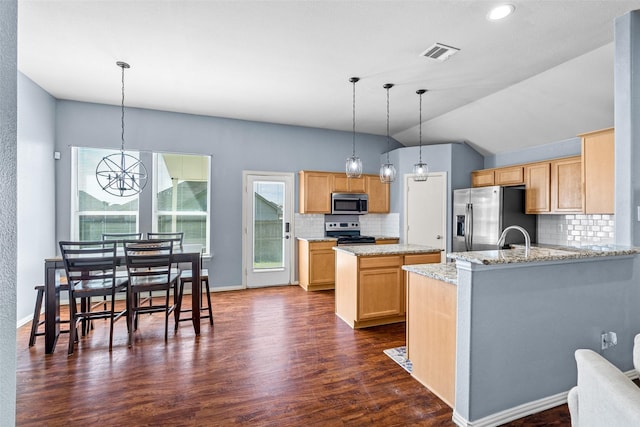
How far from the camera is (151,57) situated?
3.11 metres

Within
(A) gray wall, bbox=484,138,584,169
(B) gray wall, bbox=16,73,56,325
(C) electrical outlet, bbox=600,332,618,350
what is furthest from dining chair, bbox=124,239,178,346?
(A) gray wall, bbox=484,138,584,169

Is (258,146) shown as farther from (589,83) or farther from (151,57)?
(589,83)

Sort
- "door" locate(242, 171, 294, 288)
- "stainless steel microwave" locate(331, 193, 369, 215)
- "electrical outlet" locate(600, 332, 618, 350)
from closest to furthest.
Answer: "electrical outlet" locate(600, 332, 618, 350) → "door" locate(242, 171, 294, 288) → "stainless steel microwave" locate(331, 193, 369, 215)

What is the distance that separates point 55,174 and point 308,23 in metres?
4.09

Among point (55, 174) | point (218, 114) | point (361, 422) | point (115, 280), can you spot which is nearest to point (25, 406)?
point (115, 280)

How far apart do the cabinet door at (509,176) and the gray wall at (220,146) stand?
222cm

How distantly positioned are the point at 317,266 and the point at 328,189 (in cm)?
138

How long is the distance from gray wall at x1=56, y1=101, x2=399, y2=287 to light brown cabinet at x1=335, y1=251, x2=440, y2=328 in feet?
7.79

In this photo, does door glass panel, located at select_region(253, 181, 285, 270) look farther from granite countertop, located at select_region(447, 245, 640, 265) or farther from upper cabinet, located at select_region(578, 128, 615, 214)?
upper cabinet, located at select_region(578, 128, 615, 214)

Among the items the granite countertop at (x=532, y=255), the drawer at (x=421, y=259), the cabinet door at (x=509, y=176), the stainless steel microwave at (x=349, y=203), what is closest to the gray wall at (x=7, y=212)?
the granite countertop at (x=532, y=255)

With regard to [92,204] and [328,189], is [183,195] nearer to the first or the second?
[92,204]

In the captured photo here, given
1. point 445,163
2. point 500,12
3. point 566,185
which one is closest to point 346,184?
point 445,163

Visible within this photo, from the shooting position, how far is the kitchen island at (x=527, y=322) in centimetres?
181

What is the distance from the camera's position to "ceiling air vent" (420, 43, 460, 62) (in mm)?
2873
